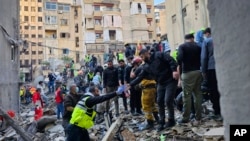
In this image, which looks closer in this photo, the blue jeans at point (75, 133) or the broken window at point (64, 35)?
the blue jeans at point (75, 133)

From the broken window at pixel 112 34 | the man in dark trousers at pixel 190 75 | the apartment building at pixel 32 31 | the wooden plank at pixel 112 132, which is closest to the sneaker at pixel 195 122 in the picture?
the man in dark trousers at pixel 190 75

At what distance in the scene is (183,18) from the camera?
20391mm

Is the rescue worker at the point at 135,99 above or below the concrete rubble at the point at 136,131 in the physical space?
above

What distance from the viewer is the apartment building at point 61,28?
62.8 meters

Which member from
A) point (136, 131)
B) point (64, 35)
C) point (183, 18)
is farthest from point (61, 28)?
point (136, 131)

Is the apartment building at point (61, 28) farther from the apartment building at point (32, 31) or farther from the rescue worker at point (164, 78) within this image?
the rescue worker at point (164, 78)

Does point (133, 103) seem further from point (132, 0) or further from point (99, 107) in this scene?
point (132, 0)

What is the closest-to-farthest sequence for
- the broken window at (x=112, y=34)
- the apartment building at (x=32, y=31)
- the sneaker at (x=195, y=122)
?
the sneaker at (x=195, y=122) → the broken window at (x=112, y=34) → the apartment building at (x=32, y=31)

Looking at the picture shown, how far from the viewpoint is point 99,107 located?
1050cm

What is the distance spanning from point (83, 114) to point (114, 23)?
50.2 meters

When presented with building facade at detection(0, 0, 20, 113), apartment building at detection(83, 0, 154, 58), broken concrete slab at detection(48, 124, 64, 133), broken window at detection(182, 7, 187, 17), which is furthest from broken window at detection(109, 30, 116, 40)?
broken concrete slab at detection(48, 124, 64, 133)

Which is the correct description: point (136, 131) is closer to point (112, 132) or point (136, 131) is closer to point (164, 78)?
point (112, 132)

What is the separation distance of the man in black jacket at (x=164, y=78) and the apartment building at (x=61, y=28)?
5632 centimetres

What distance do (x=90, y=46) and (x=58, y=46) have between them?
1240cm
